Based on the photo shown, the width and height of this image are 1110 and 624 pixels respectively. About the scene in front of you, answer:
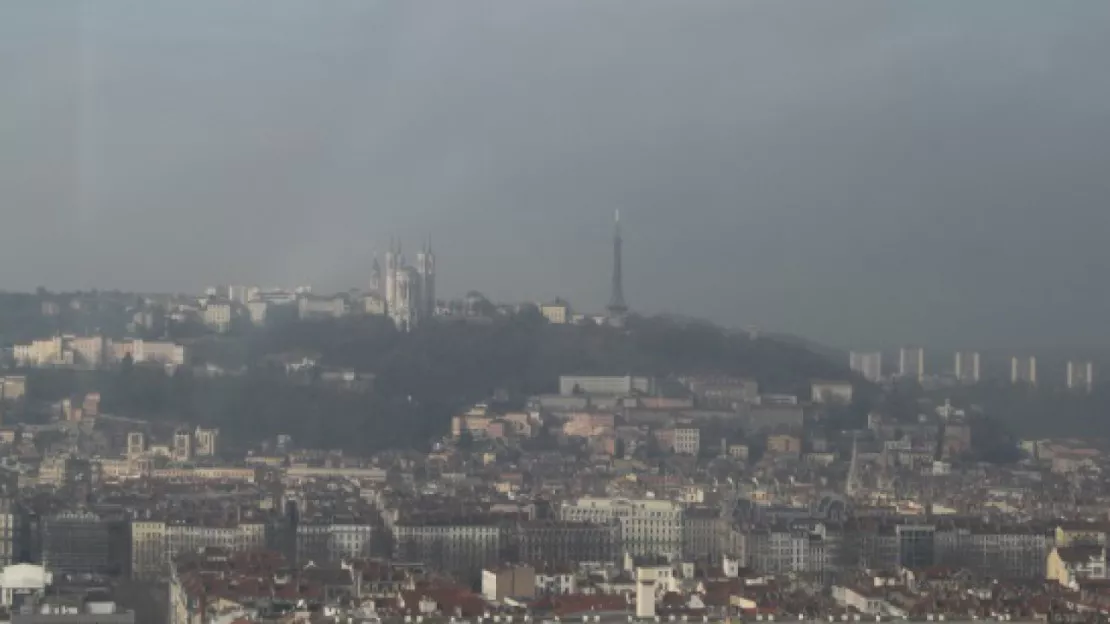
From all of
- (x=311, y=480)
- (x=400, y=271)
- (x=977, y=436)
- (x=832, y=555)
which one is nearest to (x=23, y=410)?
(x=400, y=271)

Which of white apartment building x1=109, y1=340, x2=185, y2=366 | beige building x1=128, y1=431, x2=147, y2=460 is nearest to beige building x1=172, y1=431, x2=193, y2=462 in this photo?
beige building x1=128, y1=431, x2=147, y2=460

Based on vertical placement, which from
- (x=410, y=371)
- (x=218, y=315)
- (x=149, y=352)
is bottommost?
(x=410, y=371)

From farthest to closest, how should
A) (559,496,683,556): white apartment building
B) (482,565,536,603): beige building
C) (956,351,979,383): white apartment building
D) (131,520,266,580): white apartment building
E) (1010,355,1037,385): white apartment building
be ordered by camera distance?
(956,351,979,383): white apartment building, (1010,355,1037,385): white apartment building, (559,496,683,556): white apartment building, (131,520,266,580): white apartment building, (482,565,536,603): beige building

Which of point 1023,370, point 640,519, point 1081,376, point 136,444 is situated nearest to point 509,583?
point 640,519

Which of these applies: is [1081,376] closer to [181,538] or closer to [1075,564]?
[181,538]

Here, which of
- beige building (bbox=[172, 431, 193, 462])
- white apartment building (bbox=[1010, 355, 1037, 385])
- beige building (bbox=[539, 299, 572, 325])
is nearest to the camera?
white apartment building (bbox=[1010, 355, 1037, 385])

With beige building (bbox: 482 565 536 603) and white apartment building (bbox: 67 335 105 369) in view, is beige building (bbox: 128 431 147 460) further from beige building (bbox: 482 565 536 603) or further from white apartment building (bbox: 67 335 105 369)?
beige building (bbox: 482 565 536 603)
